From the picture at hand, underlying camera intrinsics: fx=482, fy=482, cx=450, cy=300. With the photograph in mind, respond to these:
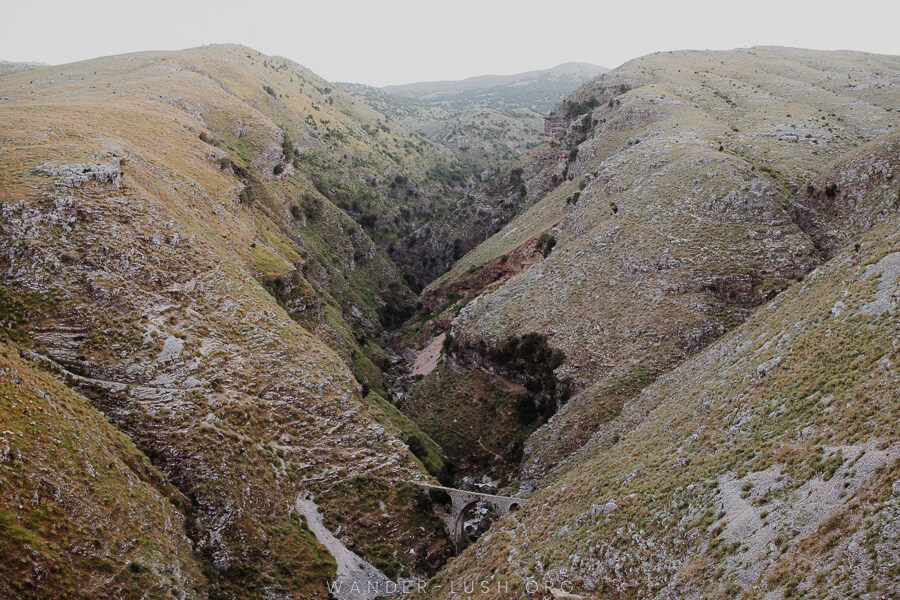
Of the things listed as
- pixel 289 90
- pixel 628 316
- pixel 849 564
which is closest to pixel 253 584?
pixel 849 564

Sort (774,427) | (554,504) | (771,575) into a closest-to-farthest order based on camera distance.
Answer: (771,575) → (774,427) → (554,504)

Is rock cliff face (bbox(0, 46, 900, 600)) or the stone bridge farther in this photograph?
the stone bridge

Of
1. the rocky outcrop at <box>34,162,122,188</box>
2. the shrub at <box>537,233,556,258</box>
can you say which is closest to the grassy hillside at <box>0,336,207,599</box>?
the rocky outcrop at <box>34,162,122,188</box>

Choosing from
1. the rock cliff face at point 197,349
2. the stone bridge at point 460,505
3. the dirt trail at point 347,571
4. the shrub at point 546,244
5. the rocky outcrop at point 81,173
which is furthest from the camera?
the shrub at point 546,244

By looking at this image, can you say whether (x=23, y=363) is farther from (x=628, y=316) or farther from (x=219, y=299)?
(x=628, y=316)

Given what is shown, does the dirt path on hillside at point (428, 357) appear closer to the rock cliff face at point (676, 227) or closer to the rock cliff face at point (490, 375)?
the rock cliff face at point (490, 375)

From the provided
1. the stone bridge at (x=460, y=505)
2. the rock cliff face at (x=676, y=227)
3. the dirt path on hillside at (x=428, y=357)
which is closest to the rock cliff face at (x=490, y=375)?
the rock cliff face at (x=676, y=227)

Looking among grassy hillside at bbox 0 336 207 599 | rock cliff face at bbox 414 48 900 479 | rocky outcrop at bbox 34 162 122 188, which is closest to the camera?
grassy hillside at bbox 0 336 207 599

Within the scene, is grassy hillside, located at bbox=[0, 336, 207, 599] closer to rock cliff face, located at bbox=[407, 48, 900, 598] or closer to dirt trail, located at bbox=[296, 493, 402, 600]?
dirt trail, located at bbox=[296, 493, 402, 600]
